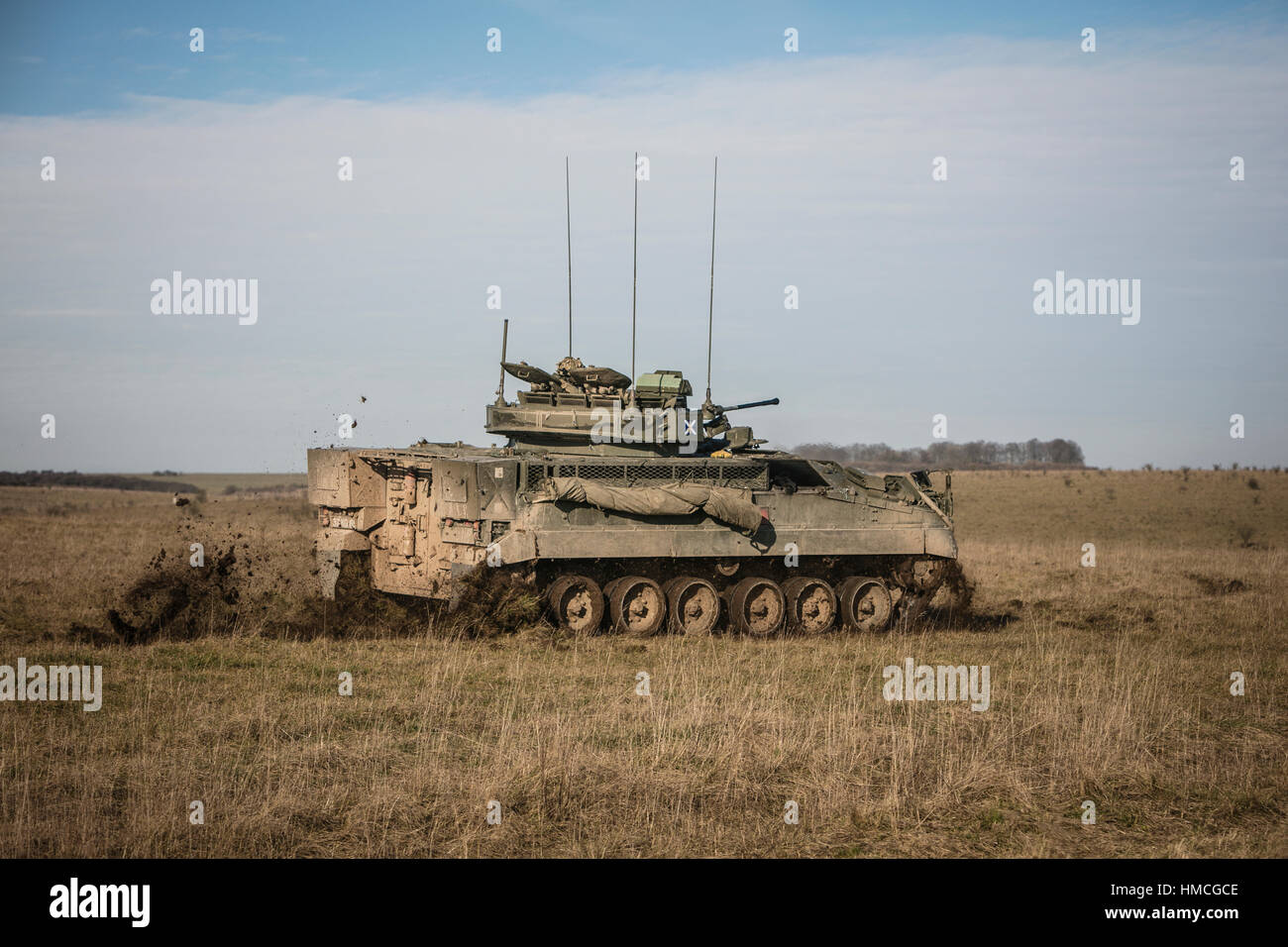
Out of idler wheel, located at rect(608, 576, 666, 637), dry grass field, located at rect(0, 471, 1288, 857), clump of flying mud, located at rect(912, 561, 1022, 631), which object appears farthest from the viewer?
clump of flying mud, located at rect(912, 561, 1022, 631)

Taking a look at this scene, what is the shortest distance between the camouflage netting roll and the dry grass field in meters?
1.49

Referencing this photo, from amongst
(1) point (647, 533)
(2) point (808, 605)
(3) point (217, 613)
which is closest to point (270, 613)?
(3) point (217, 613)

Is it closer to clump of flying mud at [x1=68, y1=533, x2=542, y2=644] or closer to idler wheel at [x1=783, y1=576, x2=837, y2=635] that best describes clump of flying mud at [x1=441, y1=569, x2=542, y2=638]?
clump of flying mud at [x1=68, y1=533, x2=542, y2=644]

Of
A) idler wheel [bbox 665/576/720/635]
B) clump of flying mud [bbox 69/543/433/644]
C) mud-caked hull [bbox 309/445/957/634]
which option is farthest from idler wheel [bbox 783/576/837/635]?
clump of flying mud [bbox 69/543/433/644]

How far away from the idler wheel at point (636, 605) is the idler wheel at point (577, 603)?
177 millimetres

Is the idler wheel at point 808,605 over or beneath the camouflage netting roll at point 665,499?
beneath

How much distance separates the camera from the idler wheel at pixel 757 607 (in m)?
16.0

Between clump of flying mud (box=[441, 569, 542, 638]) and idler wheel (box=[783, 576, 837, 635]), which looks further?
idler wheel (box=[783, 576, 837, 635])

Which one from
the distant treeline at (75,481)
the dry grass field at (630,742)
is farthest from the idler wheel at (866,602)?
the distant treeline at (75,481)

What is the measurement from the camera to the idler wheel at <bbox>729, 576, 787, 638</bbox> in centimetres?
1598

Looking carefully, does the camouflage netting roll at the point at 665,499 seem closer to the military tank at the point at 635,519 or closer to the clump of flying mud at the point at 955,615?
the military tank at the point at 635,519

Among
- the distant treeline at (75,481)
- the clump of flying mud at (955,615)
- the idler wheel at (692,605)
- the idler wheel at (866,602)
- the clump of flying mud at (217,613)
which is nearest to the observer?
the clump of flying mud at (217,613)

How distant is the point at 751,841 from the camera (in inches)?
303

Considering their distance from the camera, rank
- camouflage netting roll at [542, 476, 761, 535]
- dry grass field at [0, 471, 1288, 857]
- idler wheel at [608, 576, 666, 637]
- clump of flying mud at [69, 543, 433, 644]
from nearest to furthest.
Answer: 1. dry grass field at [0, 471, 1288, 857]
2. clump of flying mud at [69, 543, 433, 644]
3. camouflage netting roll at [542, 476, 761, 535]
4. idler wheel at [608, 576, 666, 637]
